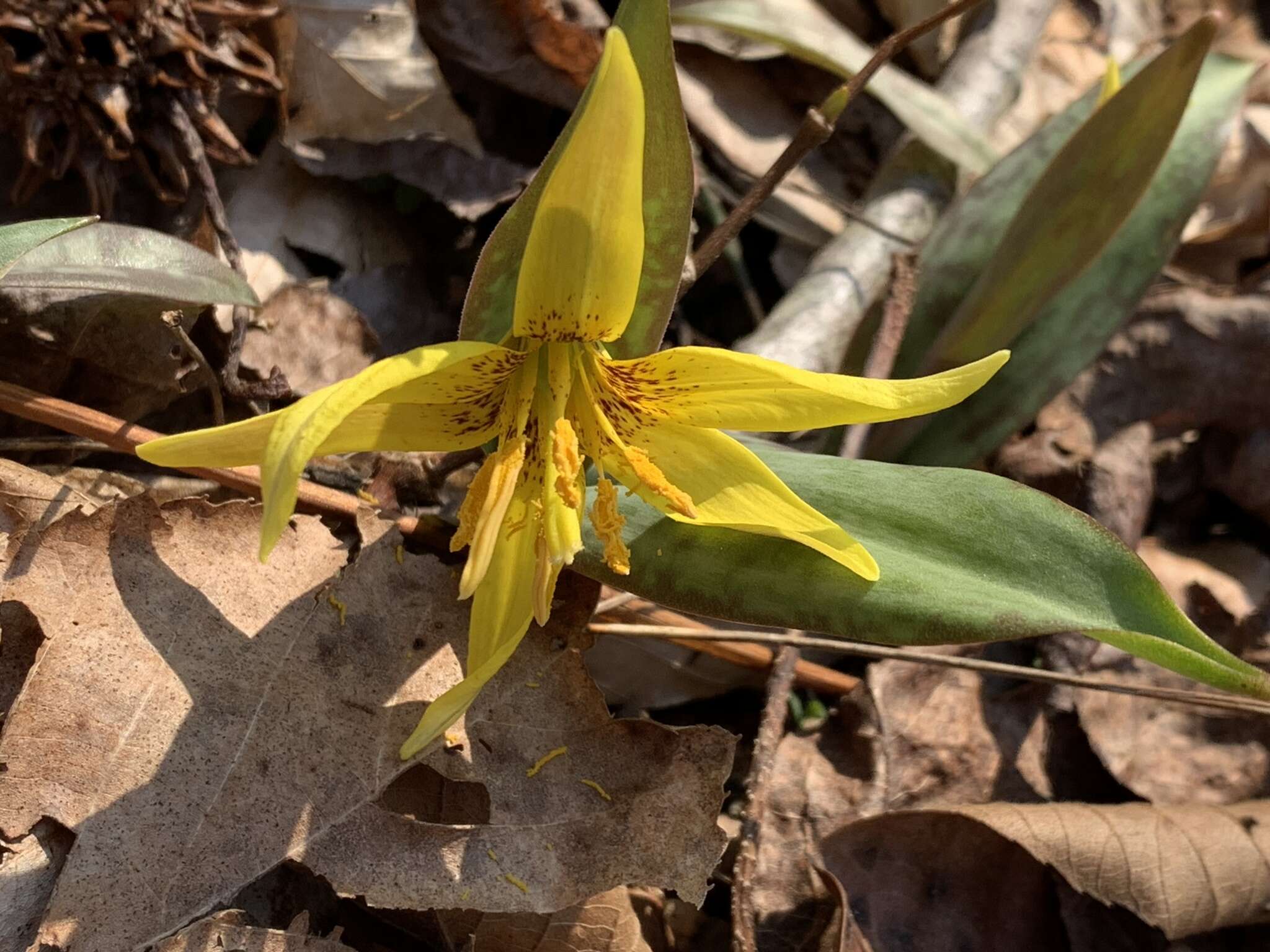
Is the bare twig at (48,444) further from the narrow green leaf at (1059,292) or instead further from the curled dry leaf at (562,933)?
the narrow green leaf at (1059,292)

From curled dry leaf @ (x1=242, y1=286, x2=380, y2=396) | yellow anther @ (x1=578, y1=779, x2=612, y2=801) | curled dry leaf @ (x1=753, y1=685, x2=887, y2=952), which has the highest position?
curled dry leaf @ (x1=242, y1=286, x2=380, y2=396)

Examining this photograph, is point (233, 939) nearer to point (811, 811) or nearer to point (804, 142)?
Answer: point (811, 811)

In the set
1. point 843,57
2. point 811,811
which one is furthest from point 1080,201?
point 811,811

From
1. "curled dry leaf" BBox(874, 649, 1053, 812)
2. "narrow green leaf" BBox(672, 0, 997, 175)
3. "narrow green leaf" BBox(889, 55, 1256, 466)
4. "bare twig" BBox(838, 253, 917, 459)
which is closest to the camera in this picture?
"curled dry leaf" BBox(874, 649, 1053, 812)

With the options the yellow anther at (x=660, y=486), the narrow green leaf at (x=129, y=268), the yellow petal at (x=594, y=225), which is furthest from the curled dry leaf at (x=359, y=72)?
the yellow anther at (x=660, y=486)

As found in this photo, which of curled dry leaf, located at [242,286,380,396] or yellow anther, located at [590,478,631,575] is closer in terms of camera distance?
yellow anther, located at [590,478,631,575]

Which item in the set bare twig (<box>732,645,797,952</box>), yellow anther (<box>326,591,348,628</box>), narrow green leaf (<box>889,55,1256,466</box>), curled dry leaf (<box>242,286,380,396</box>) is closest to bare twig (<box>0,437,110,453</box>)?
curled dry leaf (<box>242,286,380,396</box>)

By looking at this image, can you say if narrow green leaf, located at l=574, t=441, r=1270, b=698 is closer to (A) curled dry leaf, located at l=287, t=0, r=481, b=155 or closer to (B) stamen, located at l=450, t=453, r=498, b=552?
(B) stamen, located at l=450, t=453, r=498, b=552

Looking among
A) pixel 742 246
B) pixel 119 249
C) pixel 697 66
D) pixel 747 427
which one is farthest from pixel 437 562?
pixel 697 66
